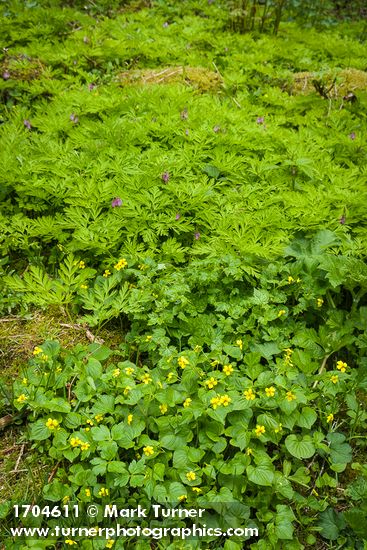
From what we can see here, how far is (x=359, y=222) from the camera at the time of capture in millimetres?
3346

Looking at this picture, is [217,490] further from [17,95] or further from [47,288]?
[17,95]

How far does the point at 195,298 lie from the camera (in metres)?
2.86

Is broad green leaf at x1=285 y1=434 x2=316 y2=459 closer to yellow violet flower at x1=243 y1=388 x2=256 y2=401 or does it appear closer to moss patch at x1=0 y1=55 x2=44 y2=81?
yellow violet flower at x1=243 y1=388 x2=256 y2=401

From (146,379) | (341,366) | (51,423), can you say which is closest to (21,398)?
(51,423)

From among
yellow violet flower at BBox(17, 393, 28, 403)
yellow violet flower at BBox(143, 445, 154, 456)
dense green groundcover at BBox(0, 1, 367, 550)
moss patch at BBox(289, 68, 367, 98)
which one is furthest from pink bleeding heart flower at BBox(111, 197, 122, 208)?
moss patch at BBox(289, 68, 367, 98)

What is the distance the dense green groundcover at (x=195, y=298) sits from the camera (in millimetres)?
2205

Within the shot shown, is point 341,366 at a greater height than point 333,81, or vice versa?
point 333,81

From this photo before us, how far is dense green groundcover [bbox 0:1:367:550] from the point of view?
2205 mm

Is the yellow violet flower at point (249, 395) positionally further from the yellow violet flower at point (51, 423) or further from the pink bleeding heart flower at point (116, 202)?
A: the pink bleeding heart flower at point (116, 202)

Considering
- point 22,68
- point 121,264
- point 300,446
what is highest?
point 22,68

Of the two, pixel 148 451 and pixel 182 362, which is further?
pixel 182 362

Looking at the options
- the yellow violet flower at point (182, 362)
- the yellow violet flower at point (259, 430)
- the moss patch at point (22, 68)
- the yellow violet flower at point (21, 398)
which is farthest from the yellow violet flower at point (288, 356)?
the moss patch at point (22, 68)

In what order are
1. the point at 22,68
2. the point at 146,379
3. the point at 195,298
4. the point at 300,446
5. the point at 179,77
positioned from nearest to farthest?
1. the point at 300,446
2. the point at 146,379
3. the point at 195,298
4. the point at 22,68
5. the point at 179,77

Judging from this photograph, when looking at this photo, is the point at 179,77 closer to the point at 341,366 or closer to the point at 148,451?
the point at 341,366
